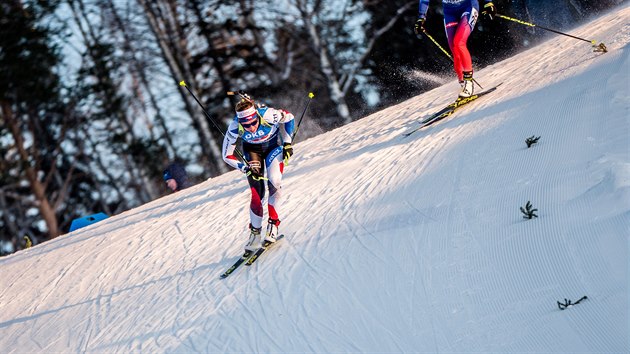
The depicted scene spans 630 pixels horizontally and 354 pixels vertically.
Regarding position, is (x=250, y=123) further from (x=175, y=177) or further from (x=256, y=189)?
(x=175, y=177)

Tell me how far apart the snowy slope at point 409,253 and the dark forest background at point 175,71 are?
9.53 m

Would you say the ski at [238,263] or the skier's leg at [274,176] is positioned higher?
the skier's leg at [274,176]

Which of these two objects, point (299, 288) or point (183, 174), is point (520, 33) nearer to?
point (183, 174)

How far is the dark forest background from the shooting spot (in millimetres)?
21922

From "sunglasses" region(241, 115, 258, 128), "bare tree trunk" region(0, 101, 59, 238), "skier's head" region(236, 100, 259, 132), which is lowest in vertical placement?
"bare tree trunk" region(0, 101, 59, 238)

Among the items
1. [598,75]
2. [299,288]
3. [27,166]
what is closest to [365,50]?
[27,166]

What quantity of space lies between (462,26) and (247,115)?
364 centimetres

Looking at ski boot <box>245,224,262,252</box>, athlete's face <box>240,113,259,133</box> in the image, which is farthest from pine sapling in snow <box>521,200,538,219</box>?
ski boot <box>245,224,262,252</box>

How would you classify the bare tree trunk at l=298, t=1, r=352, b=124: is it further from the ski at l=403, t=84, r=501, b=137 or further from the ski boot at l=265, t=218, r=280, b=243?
the ski boot at l=265, t=218, r=280, b=243

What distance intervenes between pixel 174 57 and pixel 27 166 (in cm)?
603

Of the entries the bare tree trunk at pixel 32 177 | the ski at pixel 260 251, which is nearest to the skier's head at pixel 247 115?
the ski at pixel 260 251

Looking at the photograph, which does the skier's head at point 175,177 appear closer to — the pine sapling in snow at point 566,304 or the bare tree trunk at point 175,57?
the bare tree trunk at point 175,57

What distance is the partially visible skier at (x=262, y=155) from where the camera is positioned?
874 centimetres

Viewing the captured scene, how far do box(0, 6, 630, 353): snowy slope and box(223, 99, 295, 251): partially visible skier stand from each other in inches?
15.7
